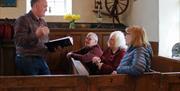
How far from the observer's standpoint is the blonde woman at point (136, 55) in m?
2.84

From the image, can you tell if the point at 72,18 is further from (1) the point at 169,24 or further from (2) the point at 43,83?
(2) the point at 43,83

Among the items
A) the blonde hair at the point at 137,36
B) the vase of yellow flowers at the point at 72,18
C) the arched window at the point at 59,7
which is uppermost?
the arched window at the point at 59,7

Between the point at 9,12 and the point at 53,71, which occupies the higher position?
the point at 9,12

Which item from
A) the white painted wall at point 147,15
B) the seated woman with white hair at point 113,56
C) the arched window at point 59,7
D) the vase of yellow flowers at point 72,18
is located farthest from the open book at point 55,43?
the arched window at point 59,7

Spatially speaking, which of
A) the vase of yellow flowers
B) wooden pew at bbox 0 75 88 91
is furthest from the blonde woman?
the vase of yellow flowers

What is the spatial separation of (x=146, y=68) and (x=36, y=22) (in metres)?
1.39

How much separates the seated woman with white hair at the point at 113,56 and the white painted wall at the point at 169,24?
62.7 inches

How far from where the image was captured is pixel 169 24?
5.44 m

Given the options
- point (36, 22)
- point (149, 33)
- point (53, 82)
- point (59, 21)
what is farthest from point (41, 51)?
point (59, 21)

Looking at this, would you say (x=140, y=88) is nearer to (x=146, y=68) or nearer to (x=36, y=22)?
(x=146, y=68)

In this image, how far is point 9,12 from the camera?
23.4 feet

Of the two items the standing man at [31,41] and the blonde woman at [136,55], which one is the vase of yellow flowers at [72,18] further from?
the blonde woman at [136,55]

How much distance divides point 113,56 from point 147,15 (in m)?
2.21

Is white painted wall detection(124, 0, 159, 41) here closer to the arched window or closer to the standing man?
the arched window
